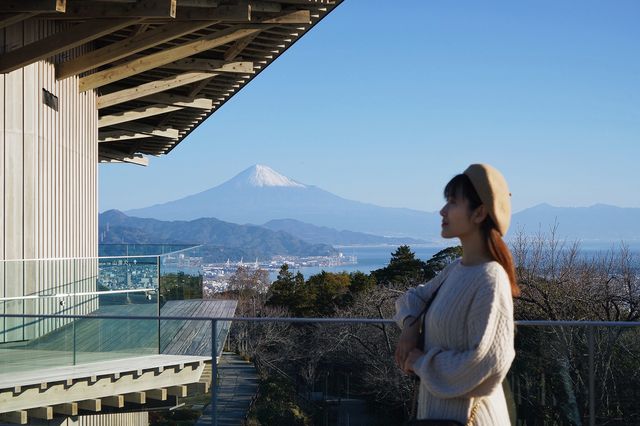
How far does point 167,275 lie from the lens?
12312 millimetres

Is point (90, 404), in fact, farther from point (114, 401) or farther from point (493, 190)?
point (493, 190)

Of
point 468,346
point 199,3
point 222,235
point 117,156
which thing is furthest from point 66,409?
point 222,235

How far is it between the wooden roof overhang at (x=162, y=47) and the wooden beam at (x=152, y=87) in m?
0.02

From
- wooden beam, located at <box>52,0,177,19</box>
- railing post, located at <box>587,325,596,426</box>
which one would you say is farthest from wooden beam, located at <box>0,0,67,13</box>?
railing post, located at <box>587,325,596,426</box>

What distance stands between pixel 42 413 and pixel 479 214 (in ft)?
21.6

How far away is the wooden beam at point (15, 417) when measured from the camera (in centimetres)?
700

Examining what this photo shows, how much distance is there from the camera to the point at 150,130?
20906 millimetres

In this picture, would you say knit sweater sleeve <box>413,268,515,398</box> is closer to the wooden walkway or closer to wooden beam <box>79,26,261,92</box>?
the wooden walkway

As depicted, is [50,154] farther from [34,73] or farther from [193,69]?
[193,69]

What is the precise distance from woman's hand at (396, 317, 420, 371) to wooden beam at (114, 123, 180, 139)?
59.2 ft

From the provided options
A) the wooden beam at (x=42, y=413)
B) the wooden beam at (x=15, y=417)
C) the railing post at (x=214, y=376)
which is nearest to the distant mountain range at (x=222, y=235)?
the wooden beam at (x=42, y=413)

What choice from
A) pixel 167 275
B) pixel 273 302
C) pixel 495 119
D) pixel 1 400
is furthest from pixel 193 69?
pixel 495 119

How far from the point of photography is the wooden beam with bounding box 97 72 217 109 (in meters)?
15.5

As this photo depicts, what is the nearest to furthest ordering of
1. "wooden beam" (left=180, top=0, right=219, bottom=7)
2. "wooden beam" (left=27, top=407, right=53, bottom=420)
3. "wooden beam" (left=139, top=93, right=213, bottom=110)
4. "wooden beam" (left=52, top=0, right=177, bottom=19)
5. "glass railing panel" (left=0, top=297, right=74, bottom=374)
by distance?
1. "glass railing panel" (left=0, top=297, right=74, bottom=374)
2. "wooden beam" (left=27, top=407, right=53, bottom=420)
3. "wooden beam" (left=52, top=0, right=177, bottom=19)
4. "wooden beam" (left=180, top=0, right=219, bottom=7)
5. "wooden beam" (left=139, top=93, right=213, bottom=110)
